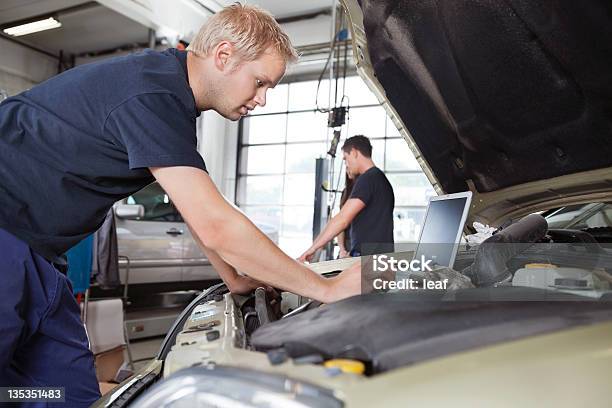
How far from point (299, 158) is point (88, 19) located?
13.4 ft

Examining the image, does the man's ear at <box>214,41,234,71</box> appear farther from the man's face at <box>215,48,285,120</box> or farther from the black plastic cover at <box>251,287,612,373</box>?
the black plastic cover at <box>251,287,612,373</box>

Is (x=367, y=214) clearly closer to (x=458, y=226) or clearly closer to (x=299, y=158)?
(x=458, y=226)

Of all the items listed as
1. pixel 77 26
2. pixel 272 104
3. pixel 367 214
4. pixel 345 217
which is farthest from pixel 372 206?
pixel 77 26

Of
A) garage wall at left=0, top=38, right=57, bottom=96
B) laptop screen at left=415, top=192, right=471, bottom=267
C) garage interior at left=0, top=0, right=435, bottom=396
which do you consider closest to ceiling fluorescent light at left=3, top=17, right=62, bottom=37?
garage interior at left=0, top=0, right=435, bottom=396

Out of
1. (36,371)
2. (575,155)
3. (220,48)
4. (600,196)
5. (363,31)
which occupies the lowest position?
(36,371)

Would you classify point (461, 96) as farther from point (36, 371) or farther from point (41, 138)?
point (36, 371)

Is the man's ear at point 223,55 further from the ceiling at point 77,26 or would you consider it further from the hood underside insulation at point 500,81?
the ceiling at point 77,26

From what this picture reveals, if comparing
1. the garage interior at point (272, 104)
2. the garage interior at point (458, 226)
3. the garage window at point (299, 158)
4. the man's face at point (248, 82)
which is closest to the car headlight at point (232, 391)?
the garage interior at point (458, 226)

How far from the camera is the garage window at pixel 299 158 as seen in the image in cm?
843

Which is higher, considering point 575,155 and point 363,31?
point 363,31

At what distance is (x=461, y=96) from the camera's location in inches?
68.9

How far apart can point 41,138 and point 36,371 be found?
57cm

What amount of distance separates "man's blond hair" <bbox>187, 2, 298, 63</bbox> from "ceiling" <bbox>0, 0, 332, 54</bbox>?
5.33m

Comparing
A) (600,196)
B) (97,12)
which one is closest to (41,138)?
(600,196)
